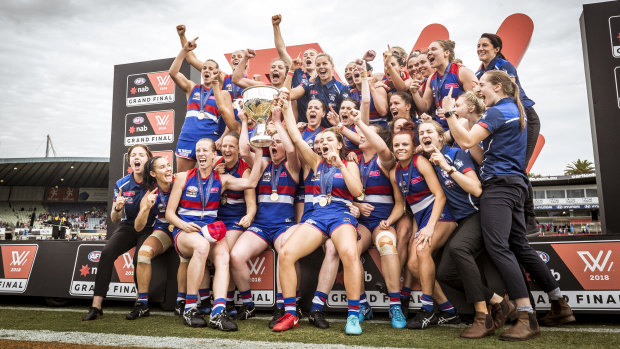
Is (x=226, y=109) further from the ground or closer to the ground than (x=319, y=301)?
further from the ground

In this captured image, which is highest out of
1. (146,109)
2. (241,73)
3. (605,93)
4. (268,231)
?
(146,109)

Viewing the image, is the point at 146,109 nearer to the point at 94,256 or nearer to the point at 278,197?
the point at 94,256

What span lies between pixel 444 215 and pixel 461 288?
27.6 inches

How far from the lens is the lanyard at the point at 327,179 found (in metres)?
4.01

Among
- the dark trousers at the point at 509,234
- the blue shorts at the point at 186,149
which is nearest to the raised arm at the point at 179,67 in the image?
the blue shorts at the point at 186,149

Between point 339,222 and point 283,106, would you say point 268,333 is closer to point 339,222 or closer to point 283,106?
point 339,222

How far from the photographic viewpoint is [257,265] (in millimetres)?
4469

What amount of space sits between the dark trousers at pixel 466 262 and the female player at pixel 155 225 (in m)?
3.14

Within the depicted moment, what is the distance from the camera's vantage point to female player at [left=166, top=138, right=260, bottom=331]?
12.5ft

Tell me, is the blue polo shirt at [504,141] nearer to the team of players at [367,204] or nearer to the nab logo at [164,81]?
the team of players at [367,204]

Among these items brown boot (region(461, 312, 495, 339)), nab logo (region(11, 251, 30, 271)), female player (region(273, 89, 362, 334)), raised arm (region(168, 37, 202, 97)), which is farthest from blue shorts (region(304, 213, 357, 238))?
nab logo (region(11, 251, 30, 271))

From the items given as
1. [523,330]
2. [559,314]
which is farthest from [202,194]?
[559,314]

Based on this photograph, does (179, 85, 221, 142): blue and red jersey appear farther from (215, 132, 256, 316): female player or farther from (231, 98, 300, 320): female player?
(231, 98, 300, 320): female player

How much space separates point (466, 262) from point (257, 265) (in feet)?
7.59
